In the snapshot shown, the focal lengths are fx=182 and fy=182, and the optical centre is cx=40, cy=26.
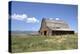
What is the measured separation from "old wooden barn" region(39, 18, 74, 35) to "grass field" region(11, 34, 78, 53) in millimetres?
58

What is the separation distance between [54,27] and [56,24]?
2.0 inches

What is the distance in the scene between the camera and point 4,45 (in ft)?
7.22

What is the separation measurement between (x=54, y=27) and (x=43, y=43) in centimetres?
27

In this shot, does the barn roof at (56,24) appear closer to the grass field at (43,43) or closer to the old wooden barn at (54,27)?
the old wooden barn at (54,27)

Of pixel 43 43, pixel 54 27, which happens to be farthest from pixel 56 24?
pixel 43 43

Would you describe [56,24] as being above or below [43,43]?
above

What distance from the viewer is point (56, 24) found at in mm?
2439

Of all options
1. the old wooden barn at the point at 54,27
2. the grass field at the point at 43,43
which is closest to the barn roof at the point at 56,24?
the old wooden barn at the point at 54,27

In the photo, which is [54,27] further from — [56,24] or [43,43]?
[43,43]

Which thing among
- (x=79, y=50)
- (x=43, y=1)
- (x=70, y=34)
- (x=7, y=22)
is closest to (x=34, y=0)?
(x=43, y=1)

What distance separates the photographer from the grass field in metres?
2.24

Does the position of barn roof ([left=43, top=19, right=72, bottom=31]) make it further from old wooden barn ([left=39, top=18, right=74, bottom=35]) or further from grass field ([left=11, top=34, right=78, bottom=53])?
grass field ([left=11, top=34, right=78, bottom=53])

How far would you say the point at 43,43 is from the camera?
235 cm

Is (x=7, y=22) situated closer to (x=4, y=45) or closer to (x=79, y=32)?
(x=4, y=45)
